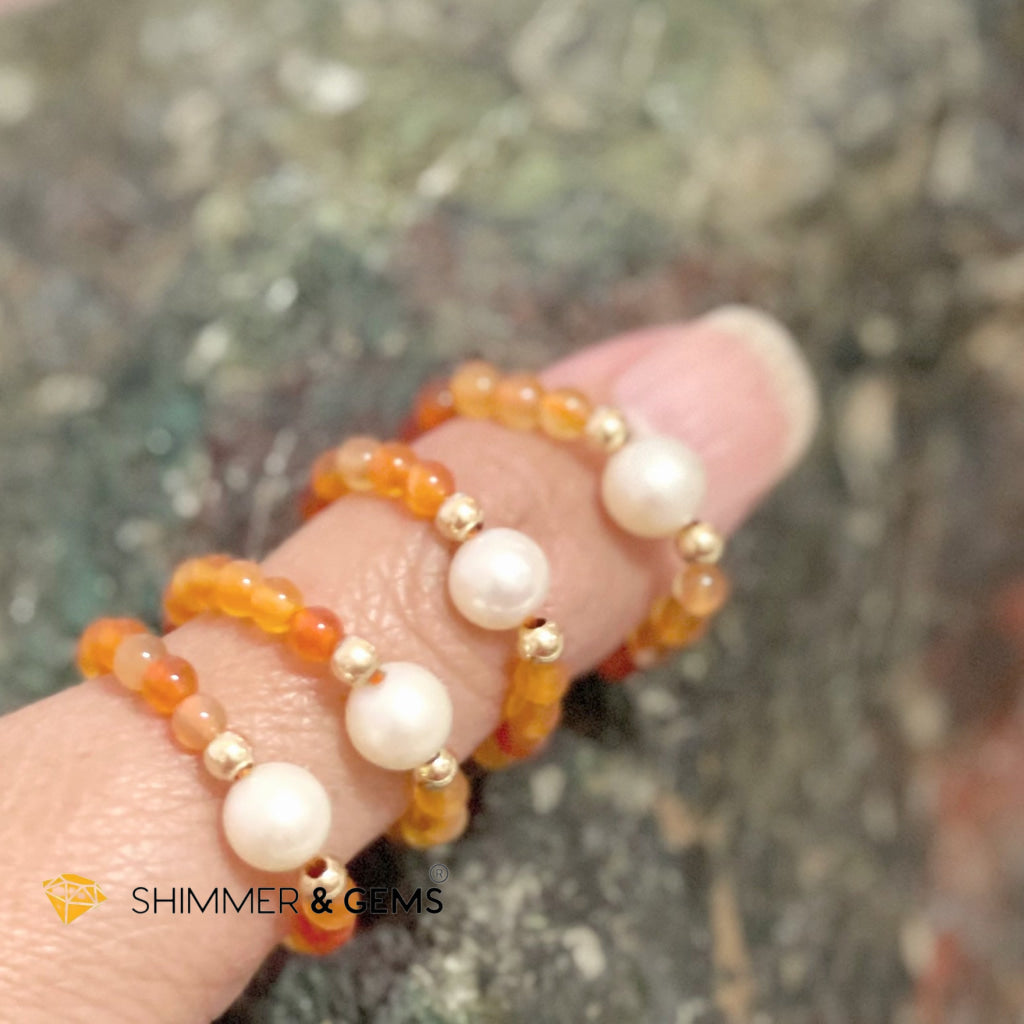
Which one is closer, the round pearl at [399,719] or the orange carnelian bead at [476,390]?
the round pearl at [399,719]

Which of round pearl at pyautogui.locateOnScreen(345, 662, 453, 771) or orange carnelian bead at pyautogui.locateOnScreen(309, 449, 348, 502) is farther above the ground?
orange carnelian bead at pyautogui.locateOnScreen(309, 449, 348, 502)

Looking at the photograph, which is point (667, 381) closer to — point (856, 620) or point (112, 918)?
point (856, 620)

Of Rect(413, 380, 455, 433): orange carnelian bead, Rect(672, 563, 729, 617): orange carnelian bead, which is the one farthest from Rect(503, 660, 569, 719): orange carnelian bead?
Rect(413, 380, 455, 433): orange carnelian bead

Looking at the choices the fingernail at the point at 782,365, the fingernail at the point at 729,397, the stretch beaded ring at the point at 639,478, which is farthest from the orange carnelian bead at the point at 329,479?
the fingernail at the point at 782,365

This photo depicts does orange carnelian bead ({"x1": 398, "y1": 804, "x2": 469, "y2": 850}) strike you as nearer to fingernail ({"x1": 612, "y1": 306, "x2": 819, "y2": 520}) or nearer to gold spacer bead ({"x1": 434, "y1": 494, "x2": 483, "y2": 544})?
gold spacer bead ({"x1": 434, "y1": 494, "x2": 483, "y2": 544})

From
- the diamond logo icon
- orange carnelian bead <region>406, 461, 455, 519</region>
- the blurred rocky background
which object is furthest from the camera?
the blurred rocky background

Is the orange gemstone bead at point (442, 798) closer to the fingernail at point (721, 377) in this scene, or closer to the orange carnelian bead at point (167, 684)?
the orange carnelian bead at point (167, 684)
